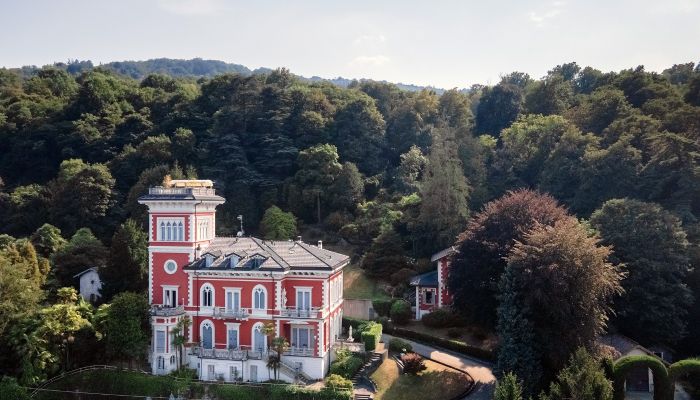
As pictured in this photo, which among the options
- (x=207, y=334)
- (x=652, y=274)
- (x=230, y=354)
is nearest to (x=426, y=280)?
(x=652, y=274)

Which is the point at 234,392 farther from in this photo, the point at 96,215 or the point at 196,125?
the point at 196,125

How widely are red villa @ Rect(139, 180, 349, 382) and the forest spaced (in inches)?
191

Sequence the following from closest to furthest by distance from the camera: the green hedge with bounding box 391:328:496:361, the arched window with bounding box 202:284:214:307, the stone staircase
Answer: the stone staircase → the arched window with bounding box 202:284:214:307 → the green hedge with bounding box 391:328:496:361

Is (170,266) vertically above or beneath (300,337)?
above

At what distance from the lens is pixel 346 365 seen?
109 ft

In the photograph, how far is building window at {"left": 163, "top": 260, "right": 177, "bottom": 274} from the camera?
3506 cm

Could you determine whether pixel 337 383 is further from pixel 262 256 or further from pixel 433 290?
pixel 433 290

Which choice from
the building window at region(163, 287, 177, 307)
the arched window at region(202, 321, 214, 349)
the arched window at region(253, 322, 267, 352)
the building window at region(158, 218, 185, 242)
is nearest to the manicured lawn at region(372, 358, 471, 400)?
the arched window at region(253, 322, 267, 352)

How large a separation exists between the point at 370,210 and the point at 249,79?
21621mm

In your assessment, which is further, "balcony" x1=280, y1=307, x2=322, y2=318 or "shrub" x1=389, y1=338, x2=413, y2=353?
"shrub" x1=389, y1=338, x2=413, y2=353

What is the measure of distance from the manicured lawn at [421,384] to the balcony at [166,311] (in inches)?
427

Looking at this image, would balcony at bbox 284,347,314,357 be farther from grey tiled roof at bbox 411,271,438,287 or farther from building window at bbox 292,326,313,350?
grey tiled roof at bbox 411,271,438,287

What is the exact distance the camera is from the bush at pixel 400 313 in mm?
41938

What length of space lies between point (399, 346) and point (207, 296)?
11.2m
